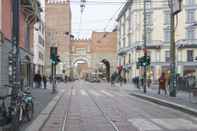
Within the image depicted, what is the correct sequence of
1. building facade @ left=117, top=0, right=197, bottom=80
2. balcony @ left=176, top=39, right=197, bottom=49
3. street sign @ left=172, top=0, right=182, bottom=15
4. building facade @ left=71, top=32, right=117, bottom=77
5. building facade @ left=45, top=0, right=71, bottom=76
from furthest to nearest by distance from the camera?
building facade @ left=71, top=32, right=117, bottom=77
building facade @ left=45, top=0, right=71, bottom=76
building facade @ left=117, top=0, right=197, bottom=80
balcony @ left=176, top=39, right=197, bottom=49
street sign @ left=172, top=0, right=182, bottom=15

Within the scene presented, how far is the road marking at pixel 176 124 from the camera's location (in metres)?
17.3

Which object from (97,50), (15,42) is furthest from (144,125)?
(97,50)

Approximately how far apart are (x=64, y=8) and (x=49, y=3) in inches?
372

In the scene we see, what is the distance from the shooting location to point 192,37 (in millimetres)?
96875

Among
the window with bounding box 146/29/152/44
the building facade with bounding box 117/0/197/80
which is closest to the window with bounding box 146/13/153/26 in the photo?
the building facade with bounding box 117/0/197/80

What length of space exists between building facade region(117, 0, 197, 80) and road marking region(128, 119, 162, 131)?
72559mm

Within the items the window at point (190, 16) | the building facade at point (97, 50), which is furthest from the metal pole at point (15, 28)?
the building facade at point (97, 50)

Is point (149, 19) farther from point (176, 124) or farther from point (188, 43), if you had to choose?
point (176, 124)

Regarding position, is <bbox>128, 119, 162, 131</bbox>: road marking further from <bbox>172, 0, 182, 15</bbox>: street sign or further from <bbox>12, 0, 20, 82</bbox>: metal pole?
<bbox>172, 0, 182, 15</bbox>: street sign

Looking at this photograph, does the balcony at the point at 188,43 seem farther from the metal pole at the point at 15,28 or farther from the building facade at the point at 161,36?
the metal pole at the point at 15,28

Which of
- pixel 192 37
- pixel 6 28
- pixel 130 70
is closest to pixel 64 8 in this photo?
pixel 130 70

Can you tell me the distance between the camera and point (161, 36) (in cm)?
10106

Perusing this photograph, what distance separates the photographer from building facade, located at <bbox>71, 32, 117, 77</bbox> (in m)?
147

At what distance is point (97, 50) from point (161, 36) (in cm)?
5277
